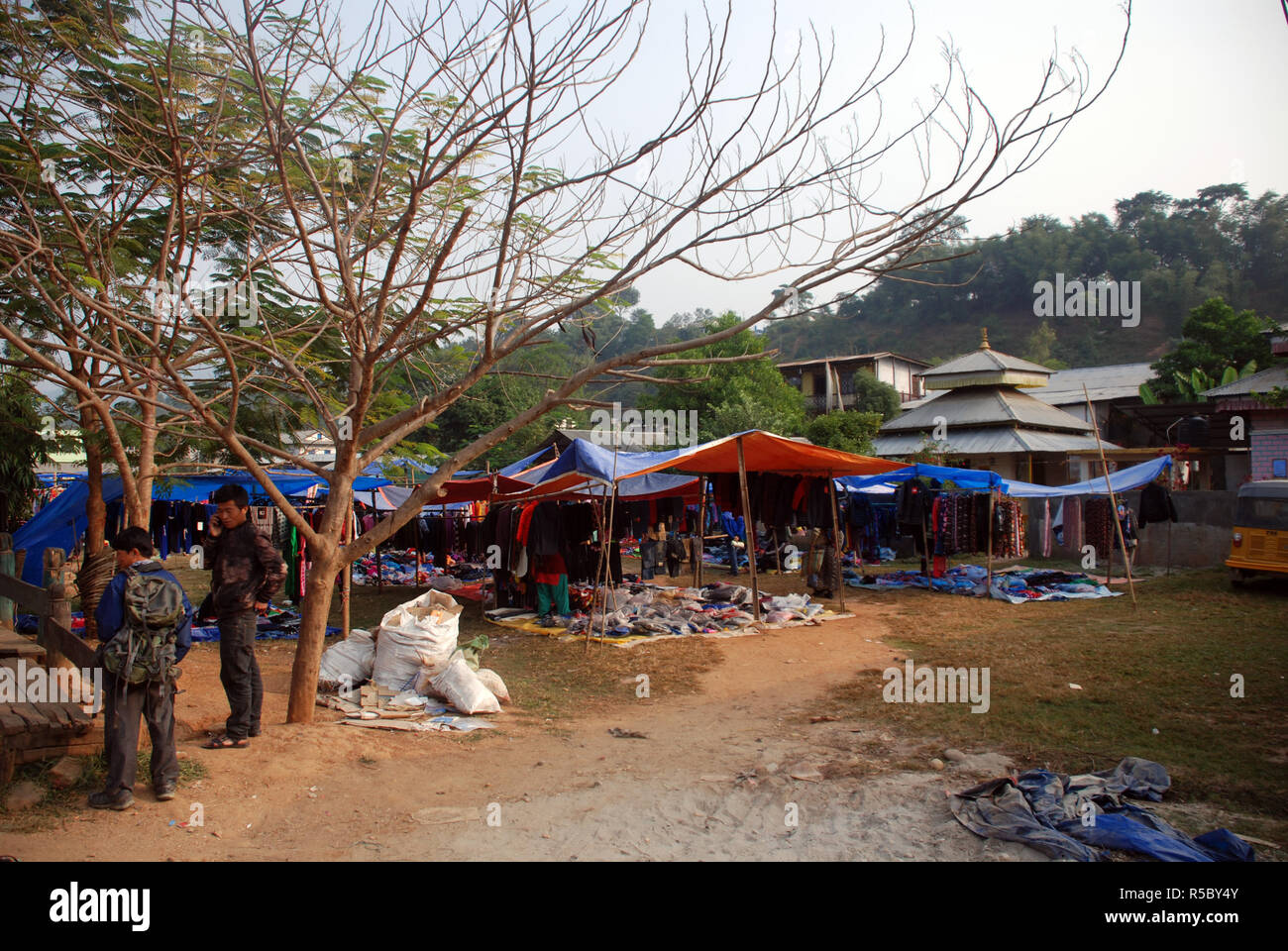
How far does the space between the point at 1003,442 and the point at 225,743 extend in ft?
73.2

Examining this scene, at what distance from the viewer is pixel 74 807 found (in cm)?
461

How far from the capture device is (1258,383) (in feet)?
61.1

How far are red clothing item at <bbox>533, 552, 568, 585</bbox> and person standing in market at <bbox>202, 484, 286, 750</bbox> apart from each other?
6.23 m

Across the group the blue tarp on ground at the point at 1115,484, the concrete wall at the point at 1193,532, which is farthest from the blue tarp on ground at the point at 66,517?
the concrete wall at the point at 1193,532

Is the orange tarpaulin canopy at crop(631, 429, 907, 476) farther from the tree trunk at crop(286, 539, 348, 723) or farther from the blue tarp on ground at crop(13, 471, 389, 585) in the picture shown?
the blue tarp on ground at crop(13, 471, 389, 585)

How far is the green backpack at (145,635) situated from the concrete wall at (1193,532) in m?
17.0

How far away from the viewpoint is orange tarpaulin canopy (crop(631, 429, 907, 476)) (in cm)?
1085

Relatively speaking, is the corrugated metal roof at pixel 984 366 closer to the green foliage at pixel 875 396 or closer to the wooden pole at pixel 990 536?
the green foliage at pixel 875 396

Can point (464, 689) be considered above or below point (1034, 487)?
below

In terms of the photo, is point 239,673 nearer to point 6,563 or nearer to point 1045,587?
point 6,563

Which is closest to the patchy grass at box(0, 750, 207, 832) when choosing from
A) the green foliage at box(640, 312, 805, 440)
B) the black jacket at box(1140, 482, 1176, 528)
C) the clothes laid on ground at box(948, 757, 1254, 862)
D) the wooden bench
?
the wooden bench

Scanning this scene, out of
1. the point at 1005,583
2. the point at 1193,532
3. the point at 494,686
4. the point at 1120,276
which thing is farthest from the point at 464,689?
the point at 1120,276
